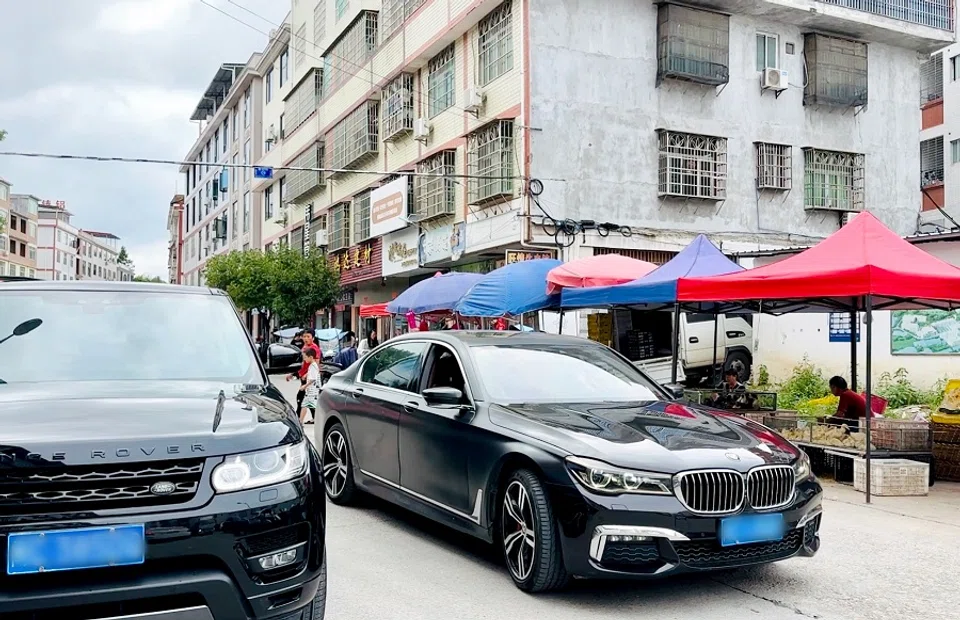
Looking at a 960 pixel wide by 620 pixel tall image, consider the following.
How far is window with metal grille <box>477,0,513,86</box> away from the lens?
20.6 metres

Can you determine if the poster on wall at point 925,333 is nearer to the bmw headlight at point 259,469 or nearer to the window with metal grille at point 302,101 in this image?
the bmw headlight at point 259,469

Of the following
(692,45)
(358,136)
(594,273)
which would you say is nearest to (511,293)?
(594,273)

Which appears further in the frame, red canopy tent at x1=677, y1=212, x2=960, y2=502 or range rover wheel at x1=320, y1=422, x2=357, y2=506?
red canopy tent at x1=677, y1=212, x2=960, y2=502

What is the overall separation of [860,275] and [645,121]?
45.7ft

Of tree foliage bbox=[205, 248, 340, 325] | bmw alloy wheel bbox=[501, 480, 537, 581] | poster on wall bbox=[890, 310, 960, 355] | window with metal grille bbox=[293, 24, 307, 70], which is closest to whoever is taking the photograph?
bmw alloy wheel bbox=[501, 480, 537, 581]

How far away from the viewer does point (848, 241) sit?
8.45 meters

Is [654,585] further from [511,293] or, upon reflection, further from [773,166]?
[773,166]

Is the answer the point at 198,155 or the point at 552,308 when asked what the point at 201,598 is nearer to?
the point at 552,308

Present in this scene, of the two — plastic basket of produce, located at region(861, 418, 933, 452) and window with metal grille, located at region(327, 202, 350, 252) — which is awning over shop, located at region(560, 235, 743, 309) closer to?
plastic basket of produce, located at region(861, 418, 933, 452)

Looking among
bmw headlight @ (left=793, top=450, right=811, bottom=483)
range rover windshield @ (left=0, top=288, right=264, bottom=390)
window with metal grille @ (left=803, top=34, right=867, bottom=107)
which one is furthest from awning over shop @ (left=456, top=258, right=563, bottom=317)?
window with metal grille @ (left=803, top=34, right=867, bottom=107)

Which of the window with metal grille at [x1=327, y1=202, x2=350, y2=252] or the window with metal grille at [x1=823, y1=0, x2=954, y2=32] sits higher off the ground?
the window with metal grille at [x1=823, y1=0, x2=954, y2=32]

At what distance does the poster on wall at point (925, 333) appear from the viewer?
47.4 ft

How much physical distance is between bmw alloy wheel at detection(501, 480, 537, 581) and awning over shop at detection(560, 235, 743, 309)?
5.57 metres

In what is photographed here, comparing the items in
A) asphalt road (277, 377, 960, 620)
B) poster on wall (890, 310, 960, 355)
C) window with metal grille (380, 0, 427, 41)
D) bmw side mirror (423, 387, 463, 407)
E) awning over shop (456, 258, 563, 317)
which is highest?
window with metal grille (380, 0, 427, 41)
